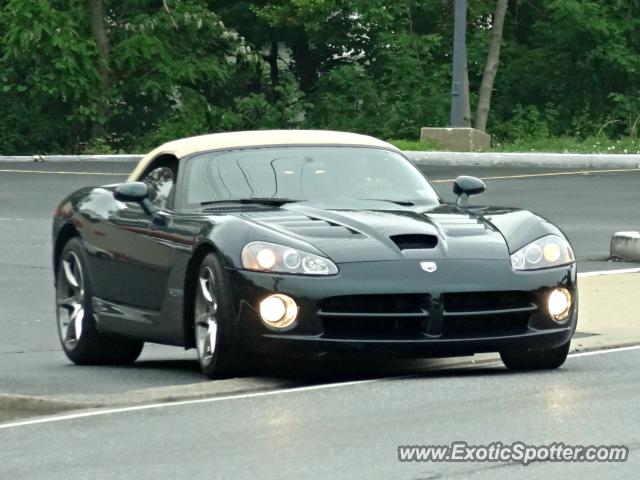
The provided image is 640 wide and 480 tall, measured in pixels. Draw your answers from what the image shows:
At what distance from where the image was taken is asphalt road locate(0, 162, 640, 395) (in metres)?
11.2

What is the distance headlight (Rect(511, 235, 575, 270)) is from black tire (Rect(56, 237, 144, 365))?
2.93 metres

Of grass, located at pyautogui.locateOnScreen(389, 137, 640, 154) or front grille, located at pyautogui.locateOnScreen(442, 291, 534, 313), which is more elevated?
front grille, located at pyautogui.locateOnScreen(442, 291, 534, 313)

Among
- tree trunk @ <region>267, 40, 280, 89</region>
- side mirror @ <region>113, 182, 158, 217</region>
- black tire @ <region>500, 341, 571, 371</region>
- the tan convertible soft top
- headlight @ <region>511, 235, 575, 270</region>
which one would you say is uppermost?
the tan convertible soft top

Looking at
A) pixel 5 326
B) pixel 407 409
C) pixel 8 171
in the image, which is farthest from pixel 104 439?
pixel 8 171

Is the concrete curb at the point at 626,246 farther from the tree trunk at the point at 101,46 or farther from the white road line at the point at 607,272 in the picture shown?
the tree trunk at the point at 101,46

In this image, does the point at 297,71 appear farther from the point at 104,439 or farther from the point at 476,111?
the point at 104,439

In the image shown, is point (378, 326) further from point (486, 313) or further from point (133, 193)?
point (133, 193)

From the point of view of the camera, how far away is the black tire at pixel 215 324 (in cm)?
984

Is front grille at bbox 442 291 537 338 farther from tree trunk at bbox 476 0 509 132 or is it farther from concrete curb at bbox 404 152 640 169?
tree trunk at bbox 476 0 509 132

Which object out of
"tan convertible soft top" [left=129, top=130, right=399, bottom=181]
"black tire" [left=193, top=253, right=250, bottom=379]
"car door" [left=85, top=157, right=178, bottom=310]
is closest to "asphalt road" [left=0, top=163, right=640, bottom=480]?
"black tire" [left=193, top=253, right=250, bottom=379]

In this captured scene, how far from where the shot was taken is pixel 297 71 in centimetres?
5016

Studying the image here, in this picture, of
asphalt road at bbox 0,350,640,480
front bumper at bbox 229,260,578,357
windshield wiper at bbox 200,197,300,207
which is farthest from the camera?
windshield wiper at bbox 200,197,300,207

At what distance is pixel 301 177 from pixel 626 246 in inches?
304

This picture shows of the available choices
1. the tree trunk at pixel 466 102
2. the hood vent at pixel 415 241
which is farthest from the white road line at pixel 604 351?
the tree trunk at pixel 466 102
